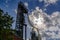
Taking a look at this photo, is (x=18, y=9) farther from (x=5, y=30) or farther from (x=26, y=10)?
(x=5, y=30)

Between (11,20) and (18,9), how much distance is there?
11.4 m

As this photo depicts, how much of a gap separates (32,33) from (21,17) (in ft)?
33.8

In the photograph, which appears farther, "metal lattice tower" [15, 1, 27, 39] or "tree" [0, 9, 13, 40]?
"metal lattice tower" [15, 1, 27, 39]

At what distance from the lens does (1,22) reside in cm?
2934

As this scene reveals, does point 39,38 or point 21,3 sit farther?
point 39,38

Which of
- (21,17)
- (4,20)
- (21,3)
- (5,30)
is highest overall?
(21,3)

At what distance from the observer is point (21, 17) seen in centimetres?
4131

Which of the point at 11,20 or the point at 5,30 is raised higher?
the point at 11,20

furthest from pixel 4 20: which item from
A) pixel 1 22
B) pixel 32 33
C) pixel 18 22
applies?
pixel 32 33

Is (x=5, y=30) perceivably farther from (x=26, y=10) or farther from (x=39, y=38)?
(x=39, y=38)

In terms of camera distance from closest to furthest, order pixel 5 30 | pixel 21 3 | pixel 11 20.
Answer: pixel 5 30
pixel 11 20
pixel 21 3

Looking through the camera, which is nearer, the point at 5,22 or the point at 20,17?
the point at 5,22

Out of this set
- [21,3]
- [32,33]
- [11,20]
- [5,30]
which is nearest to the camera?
[5,30]

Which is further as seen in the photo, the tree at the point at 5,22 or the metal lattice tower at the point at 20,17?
the metal lattice tower at the point at 20,17
